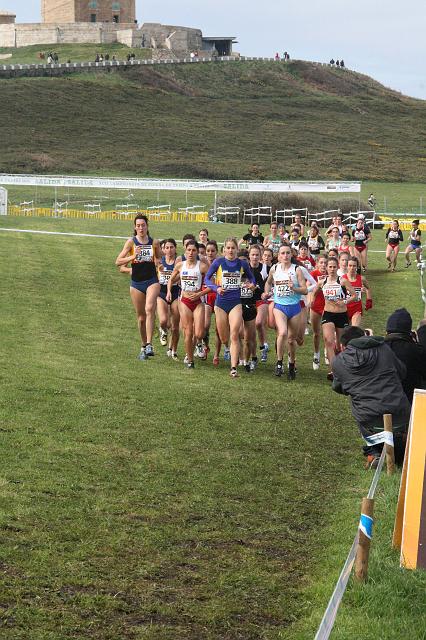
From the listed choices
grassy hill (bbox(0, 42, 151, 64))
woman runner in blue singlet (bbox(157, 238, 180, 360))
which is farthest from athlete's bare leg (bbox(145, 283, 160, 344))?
grassy hill (bbox(0, 42, 151, 64))

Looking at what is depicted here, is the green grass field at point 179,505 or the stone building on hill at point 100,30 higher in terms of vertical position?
the stone building on hill at point 100,30

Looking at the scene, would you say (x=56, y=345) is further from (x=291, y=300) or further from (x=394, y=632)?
(x=394, y=632)

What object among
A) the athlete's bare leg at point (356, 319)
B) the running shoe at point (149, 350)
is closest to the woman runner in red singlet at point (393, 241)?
the athlete's bare leg at point (356, 319)

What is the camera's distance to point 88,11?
6132 inches

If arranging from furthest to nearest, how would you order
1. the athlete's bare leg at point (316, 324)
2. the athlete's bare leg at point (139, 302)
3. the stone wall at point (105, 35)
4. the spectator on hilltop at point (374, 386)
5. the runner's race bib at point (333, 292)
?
the stone wall at point (105, 35)
the athlete's bare leg at point (316, 324)
the runner's race bib at point (333, 292)
the athlete's bare leg at point (139, 302)
the spectator on hilltop at point (374, 386)

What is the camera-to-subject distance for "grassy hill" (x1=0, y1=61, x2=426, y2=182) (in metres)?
92.6

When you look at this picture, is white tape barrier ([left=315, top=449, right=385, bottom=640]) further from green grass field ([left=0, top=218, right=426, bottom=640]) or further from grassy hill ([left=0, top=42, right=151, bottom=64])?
grassy hill ([left=0, top=42, right=151, bottom=64])

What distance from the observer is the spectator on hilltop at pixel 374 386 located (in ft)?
36.7

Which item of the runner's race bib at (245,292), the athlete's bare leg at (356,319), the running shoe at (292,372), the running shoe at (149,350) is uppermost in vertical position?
the runner's race bib at (245,292)

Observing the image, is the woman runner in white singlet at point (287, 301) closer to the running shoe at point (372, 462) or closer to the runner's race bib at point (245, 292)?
the runner's race bib at point (245, 292)

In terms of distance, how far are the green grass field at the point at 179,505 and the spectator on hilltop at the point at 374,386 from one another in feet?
1.66

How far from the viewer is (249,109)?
122 meters

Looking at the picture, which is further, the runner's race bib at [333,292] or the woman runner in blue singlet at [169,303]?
the woman runner in blue singlet at [169,303]

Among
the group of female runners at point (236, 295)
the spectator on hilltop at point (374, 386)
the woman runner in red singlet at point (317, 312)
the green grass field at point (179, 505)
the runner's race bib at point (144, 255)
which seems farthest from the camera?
the woman runner in red singlet at point (317, 312)
